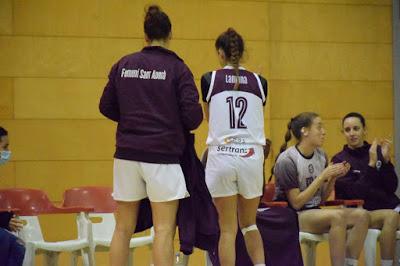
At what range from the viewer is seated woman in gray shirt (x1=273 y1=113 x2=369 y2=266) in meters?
6.09

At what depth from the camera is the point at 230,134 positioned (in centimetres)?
522

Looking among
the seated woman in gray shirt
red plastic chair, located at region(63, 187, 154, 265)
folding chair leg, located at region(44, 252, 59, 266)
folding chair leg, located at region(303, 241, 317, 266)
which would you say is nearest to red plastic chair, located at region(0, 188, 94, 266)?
folding chair leg, located at region(44, 252, 59, 266)

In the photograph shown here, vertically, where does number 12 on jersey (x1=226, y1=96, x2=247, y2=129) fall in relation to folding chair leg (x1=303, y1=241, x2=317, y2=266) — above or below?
above

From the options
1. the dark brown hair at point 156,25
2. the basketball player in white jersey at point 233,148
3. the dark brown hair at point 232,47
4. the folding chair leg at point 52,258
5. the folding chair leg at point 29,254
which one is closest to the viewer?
the dark brown hair at point 156,25

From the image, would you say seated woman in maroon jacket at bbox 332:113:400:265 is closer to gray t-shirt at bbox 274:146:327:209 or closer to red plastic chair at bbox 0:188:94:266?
gray t-shirt at bbox 274:146:327:209

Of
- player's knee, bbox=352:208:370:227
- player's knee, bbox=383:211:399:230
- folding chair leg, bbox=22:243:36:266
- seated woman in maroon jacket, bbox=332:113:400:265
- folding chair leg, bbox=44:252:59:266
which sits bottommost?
folding chair leg, bbox=44:252:59:266

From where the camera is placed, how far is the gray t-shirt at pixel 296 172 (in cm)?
619

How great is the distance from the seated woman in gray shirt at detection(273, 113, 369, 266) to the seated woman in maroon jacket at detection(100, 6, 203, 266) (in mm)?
1609

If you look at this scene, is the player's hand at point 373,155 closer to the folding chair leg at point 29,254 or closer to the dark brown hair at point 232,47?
the dark brown hair at point 232,47

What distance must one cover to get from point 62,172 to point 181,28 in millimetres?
1681

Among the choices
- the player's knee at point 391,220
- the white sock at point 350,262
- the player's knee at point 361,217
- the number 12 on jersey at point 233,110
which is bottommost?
the white sock at point 350,262

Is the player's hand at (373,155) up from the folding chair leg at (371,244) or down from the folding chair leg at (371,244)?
up

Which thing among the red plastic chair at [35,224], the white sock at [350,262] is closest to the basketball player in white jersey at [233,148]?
the white sock at [350,262]

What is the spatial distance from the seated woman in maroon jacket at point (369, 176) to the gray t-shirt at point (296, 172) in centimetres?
42
